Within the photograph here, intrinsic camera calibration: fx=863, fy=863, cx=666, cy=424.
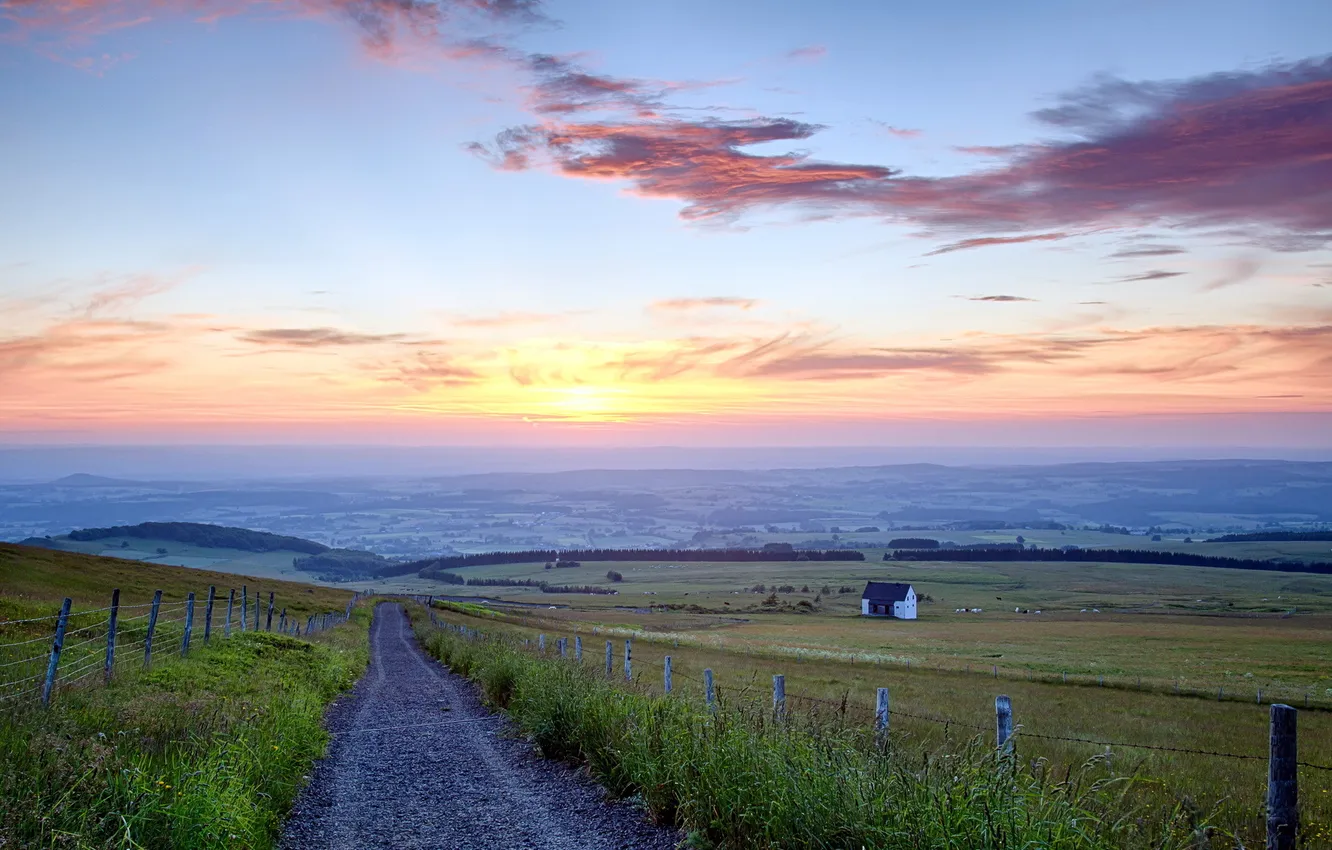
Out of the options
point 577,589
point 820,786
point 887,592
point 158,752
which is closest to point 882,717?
point 820,786

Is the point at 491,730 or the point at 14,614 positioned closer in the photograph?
the point at 491,730

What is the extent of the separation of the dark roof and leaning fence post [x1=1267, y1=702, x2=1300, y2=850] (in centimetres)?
11284

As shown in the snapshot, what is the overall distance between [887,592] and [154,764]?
114 meters

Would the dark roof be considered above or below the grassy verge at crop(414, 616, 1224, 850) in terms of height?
below

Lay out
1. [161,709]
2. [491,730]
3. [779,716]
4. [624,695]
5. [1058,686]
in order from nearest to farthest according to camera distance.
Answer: [779,716], [161,709], [624,695], [491,730], [1058,686]

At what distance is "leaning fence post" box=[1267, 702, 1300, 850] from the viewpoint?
5922 mm

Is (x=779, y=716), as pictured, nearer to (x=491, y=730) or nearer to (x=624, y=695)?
(x=624, y=695)

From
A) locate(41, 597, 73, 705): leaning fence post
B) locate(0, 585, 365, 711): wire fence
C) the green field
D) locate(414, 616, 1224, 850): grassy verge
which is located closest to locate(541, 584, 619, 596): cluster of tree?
the green field

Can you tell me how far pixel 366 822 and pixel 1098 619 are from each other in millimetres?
103674

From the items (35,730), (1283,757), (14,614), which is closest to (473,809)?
(35,730)

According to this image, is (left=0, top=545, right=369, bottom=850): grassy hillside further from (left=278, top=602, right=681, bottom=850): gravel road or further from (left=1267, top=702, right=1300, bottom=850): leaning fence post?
(left=1267, top=702, right=1300, bottom=850): leaning fence post

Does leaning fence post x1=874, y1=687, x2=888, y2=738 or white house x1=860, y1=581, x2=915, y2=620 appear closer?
leaning fence post x1=874, y1=687, x2=888, y2=738

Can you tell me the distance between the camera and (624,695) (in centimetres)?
1284

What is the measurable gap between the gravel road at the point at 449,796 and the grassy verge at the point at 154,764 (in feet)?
1.76
